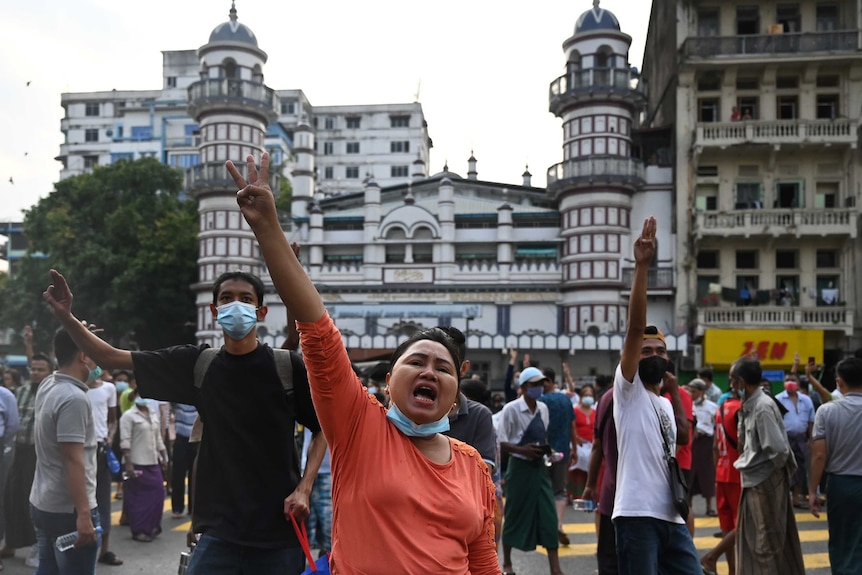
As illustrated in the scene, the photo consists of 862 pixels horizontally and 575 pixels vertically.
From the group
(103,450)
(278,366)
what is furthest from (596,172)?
(278,366)

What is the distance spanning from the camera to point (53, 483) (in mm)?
4527

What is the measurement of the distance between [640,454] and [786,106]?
99.4 ft

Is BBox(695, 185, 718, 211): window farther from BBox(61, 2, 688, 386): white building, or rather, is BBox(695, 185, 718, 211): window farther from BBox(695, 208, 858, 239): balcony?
BBox(61, 2, 688, 386): white building

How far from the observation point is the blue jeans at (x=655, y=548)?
430 centimetres

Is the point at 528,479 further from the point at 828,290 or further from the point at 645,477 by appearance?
the point at 828,290

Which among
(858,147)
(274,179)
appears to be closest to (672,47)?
(858,147)

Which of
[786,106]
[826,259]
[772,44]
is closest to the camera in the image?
[772,44]

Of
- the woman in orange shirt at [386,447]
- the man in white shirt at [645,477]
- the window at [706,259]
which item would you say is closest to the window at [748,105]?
the window at [706,259]

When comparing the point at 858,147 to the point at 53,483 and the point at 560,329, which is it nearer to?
the point at 560,329

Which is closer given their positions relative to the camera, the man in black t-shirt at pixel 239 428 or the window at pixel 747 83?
the man in black t-shirt at pixel 239 428

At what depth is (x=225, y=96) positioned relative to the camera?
3403 cm

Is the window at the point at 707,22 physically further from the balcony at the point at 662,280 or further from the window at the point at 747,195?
the balcony at the point at 662,280

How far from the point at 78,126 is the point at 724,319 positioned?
171 feet

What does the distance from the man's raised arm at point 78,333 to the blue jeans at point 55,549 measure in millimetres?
1224
